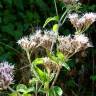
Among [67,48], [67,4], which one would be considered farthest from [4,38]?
[67,48]

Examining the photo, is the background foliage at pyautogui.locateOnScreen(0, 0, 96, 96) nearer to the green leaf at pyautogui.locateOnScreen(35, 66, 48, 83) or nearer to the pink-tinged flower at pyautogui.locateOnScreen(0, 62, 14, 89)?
the green leaf at pyautogui.locateOnScreen(35, 66, 48, 83)

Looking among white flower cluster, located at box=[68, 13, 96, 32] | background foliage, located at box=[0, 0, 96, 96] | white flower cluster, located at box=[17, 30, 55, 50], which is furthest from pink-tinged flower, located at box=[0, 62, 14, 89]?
background foliage, located at box=[0, 0, 96, 96]

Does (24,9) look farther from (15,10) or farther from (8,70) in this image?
(8,70)

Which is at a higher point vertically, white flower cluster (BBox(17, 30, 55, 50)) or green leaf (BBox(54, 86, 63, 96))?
white flower cluster (BBox(17, 30, 55, 50))

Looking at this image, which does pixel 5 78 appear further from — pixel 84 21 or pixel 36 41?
pixel 84 21

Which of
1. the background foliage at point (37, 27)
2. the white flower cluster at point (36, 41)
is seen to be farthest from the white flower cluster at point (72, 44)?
the background foliage at point (37, 27)

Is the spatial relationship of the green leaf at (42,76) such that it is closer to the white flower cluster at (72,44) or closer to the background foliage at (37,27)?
the white flower cluster at (72,44)

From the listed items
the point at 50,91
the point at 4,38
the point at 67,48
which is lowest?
the point at 50,91

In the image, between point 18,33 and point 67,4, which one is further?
point 18,33

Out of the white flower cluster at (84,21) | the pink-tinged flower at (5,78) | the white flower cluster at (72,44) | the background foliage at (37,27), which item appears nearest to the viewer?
the pink-tinged flower at (5,78)
